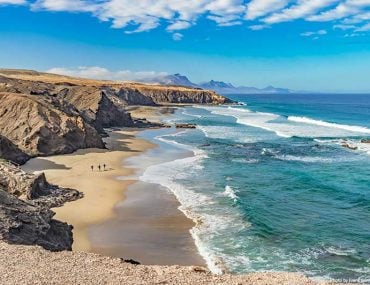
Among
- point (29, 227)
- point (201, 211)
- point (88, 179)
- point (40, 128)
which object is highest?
point (40, 128)

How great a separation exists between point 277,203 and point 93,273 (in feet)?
61.3

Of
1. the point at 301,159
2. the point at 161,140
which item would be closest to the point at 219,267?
the point at 301,159

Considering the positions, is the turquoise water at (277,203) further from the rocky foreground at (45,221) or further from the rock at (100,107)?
the rock at (100,107)

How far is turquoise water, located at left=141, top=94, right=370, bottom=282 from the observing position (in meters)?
22.6

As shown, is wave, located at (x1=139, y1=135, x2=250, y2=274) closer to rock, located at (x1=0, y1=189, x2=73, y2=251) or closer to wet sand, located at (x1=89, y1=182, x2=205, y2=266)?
wet sand, located at (x1=89, y1=182, x2=205, y2=266)

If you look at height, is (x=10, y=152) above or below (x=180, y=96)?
below

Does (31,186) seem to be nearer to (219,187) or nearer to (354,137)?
(219,187)

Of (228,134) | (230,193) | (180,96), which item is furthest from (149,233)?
(180,96)

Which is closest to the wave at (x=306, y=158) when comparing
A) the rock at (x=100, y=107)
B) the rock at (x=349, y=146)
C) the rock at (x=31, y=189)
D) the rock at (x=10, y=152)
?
the rock at (x=349, y=146)

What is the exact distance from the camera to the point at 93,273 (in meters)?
15.7

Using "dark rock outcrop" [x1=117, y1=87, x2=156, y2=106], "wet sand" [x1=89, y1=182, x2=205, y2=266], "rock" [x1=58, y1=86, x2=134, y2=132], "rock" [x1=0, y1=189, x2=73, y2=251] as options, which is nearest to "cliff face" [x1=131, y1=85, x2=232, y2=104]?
"dark rock outcrop" [x1=117, y1=87, x2=156, y2=106]

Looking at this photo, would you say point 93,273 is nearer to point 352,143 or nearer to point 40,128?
point 40,128

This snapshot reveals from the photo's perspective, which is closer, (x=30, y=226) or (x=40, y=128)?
(x=30, y=226)

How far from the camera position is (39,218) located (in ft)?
66.0
